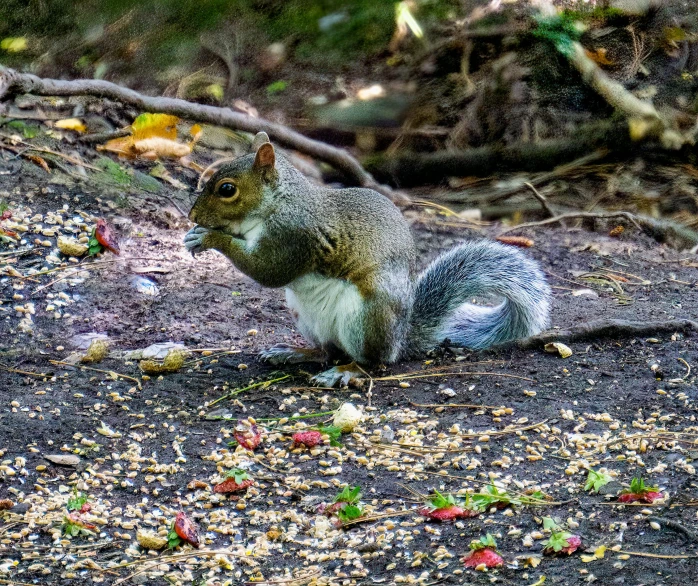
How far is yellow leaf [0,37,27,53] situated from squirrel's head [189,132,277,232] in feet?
9.99

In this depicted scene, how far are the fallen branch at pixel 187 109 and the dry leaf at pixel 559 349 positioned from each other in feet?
6.80

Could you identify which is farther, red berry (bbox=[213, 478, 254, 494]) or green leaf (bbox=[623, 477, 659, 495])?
red berry (bbox=[213, 478, 254, 494])

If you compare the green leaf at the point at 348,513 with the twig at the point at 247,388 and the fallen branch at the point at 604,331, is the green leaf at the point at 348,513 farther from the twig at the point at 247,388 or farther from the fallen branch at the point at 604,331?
the fallen branch at the point at 604,331

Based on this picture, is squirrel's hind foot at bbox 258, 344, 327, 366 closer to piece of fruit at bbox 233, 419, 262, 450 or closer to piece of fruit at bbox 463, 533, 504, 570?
piece of fruit at bbox 233, 419, 262, 450

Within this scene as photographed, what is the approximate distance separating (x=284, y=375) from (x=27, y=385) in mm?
958

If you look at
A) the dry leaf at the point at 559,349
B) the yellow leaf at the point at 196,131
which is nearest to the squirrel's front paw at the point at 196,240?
the dry leaf at the point at 559,349

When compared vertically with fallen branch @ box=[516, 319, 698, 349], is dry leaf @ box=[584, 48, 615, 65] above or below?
above

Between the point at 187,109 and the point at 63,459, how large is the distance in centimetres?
261

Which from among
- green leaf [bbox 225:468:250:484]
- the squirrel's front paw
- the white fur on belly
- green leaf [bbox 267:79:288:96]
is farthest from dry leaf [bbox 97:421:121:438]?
green leaf [bbox 267:79:288:96]

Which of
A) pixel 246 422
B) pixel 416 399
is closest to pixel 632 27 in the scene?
pixel 416 399

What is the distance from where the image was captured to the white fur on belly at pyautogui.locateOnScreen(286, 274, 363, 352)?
12.2ft

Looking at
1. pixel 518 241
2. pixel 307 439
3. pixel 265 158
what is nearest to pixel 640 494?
pixel 307 439

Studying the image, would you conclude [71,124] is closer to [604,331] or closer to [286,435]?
[286,435]

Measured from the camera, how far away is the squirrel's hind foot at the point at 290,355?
3900 millimetres
